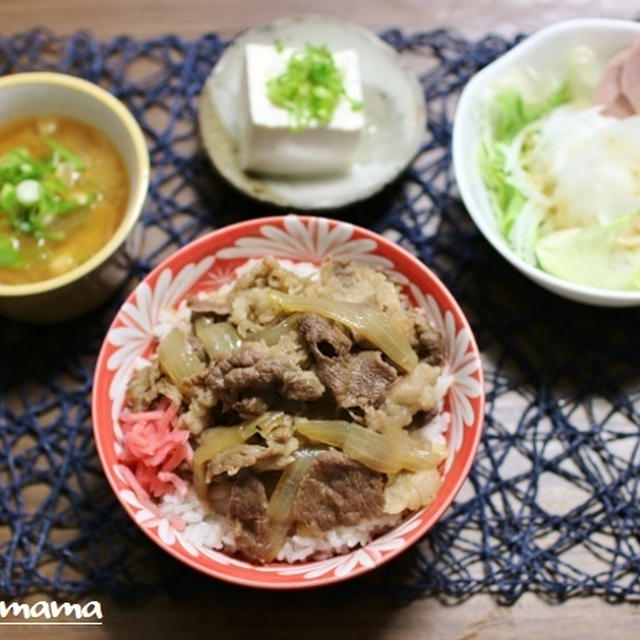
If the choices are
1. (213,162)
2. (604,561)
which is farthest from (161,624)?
(213,162)

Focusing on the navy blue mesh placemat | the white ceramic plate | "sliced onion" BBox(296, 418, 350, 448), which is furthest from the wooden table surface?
the white ceramic plate

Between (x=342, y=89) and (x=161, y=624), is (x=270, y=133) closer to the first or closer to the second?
(x=342, y=89)

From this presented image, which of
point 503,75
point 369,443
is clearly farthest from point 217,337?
point 503,75

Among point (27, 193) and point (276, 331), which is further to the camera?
point (27, 193)

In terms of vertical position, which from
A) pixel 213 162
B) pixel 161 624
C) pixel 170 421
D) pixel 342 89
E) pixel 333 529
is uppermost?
pixel 342 89

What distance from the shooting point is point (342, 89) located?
2787 millimetres

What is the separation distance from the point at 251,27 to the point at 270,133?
26.5 inches

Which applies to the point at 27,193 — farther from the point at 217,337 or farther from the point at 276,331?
the point at 276,331

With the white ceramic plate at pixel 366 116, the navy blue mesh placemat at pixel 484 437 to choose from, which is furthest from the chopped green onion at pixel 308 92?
the navy blue mesh placemat at pixel 484 437

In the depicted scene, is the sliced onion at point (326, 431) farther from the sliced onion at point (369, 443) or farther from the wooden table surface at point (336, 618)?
the wooden table surface at point (336, 618)

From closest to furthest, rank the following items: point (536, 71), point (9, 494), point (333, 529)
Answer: point (333, 529) < point (9, 494) < point (536, 71)

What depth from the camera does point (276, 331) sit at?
212cm

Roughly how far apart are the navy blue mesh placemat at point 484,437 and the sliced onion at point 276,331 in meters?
0.73

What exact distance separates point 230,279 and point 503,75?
120 cm
